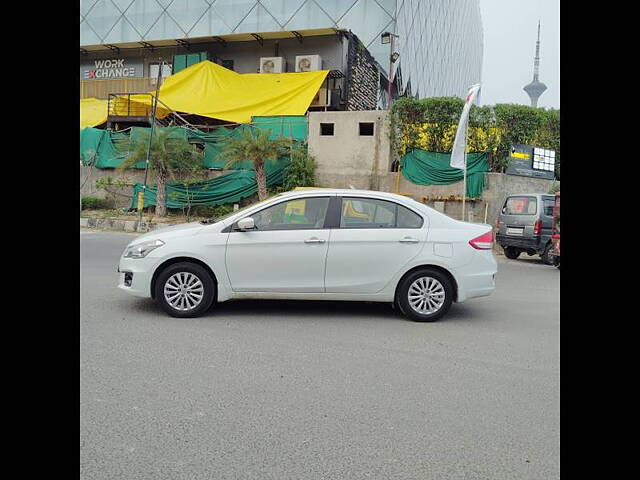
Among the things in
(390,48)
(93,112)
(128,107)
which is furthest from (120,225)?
(390,48)

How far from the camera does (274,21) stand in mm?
29172

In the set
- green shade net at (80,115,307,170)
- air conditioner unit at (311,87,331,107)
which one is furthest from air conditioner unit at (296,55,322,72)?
green shade net at (80,115,307,170)

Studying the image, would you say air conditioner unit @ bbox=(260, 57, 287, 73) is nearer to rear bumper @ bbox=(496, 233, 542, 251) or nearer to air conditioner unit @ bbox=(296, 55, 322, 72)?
air conditioner unit @ bbox=(296, 55, 322, 72)

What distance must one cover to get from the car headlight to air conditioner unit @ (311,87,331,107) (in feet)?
64.6

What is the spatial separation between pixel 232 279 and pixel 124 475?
3.54m

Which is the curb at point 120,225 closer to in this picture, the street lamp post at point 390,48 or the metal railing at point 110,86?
the metal railing at point 110,86

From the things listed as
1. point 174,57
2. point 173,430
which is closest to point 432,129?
point 173,430

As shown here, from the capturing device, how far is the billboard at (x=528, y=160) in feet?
56.4

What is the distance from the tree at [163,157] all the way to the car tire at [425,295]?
14.2 m

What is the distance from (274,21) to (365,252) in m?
25.9

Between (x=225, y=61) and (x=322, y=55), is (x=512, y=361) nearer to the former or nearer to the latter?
(x=322, y=55)

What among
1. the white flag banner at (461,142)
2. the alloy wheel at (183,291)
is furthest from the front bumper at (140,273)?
the white flag banner at (461,142)
